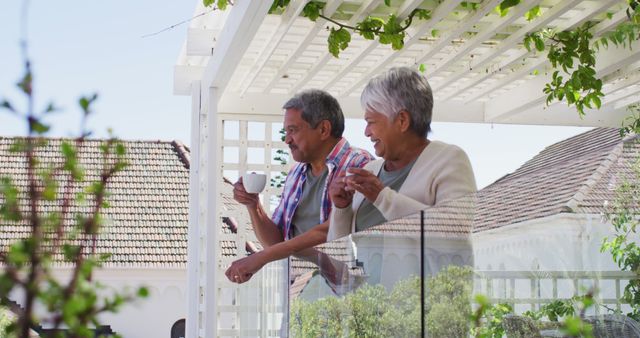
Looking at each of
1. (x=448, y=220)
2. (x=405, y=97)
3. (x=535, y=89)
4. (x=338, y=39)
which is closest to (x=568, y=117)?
(x=535, y=89)

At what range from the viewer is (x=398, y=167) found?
2871mm

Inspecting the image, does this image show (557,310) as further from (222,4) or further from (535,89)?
(535,89)

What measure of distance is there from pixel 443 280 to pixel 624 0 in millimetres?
3173

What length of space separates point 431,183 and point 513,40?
2859 mm

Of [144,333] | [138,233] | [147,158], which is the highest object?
[147,158]

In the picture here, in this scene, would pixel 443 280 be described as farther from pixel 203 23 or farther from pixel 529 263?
pixel 203 23

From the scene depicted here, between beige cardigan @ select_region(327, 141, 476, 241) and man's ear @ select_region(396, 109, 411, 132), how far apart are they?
0.38 ft

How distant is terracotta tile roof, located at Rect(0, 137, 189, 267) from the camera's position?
78.7 feet

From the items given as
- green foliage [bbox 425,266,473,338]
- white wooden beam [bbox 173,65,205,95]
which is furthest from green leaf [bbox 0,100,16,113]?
white wooden beam [bbox 173,65,205,95]

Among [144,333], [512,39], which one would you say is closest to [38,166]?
[512,39]

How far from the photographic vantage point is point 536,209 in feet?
5.81

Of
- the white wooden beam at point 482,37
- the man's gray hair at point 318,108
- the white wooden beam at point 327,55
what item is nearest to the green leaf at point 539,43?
the white wooden beam at point 482,37

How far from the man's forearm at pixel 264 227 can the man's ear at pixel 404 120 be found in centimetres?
96

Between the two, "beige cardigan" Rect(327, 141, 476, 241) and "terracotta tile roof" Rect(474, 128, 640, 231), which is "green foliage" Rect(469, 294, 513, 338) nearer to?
"terracotta tile roof" Rect(474, 128, 640, 231)
